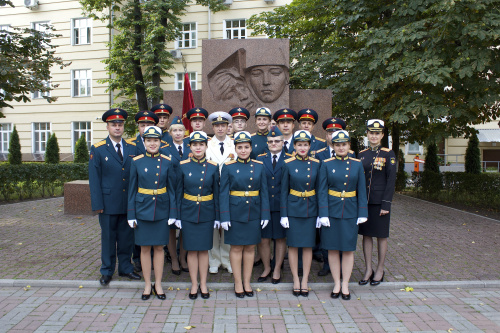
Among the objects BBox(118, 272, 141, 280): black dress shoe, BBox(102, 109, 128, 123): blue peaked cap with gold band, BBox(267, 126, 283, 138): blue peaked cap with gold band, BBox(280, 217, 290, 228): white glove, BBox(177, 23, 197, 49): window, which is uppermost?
BBox(177, 23, 197, 49): window

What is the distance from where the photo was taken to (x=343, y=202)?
488 cm

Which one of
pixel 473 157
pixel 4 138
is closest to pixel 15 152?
pixel 4 138

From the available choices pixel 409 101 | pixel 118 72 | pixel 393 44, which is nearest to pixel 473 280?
pixel 409 101

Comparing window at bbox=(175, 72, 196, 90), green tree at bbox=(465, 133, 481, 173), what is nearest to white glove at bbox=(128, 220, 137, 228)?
green tree at bbox=(465, 133, 481, 173)

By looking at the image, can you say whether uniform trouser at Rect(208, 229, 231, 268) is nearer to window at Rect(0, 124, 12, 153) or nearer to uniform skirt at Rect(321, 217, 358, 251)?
uniform skirt at Rect(321, 217, 358, 251)

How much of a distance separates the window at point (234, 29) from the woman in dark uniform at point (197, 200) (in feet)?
69.4

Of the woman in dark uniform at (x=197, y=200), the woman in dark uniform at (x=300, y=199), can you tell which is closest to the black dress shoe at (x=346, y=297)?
the woman in dark uniform at (x=300, y=199)

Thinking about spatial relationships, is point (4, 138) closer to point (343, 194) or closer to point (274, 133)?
point (274, 133)

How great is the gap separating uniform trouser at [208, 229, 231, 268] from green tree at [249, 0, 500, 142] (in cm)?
558

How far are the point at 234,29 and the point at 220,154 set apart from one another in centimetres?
2066

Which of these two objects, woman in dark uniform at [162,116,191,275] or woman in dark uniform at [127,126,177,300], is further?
woman in dark uniform at [162,116,191,275]

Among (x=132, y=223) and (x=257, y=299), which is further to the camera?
(x=257, y=299)

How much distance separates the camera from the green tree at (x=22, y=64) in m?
9.55

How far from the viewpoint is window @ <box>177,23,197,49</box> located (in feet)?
83.1
